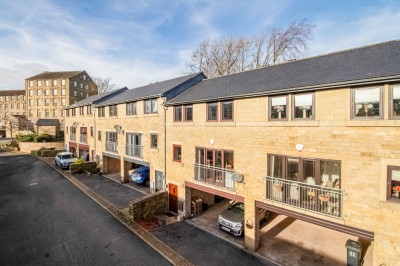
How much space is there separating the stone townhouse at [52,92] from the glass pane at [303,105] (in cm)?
6521

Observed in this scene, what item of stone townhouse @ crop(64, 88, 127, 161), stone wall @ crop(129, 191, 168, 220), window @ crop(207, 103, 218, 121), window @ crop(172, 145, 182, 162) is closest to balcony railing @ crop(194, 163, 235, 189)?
window @ crop(172, 145, 182, 162)

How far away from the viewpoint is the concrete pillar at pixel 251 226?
1126 centimetres

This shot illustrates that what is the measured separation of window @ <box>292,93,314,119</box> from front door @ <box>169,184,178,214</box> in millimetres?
9918

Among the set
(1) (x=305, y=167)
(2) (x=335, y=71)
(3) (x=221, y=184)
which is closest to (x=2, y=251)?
(3) (x=221, y=184)

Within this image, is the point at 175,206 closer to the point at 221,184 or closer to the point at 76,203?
the point at 221,184

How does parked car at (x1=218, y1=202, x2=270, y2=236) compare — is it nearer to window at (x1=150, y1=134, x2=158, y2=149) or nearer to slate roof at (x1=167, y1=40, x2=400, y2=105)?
slate roof at (x1=167, y1=40, x2=400, y2=105)

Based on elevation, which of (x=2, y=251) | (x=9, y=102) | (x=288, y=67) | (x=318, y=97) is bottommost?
(x=2, y=251)

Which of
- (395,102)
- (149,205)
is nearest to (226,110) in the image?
(395,102)

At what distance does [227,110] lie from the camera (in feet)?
41.3

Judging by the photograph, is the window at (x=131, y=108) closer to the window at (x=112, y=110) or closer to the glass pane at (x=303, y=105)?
the window at (x=112, y=110)

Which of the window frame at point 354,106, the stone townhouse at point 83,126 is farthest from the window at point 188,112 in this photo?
the stone townhouse at point 83,126

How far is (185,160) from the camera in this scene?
49.0 feet

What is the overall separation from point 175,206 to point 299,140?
10328mm

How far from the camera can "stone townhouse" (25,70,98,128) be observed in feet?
198
